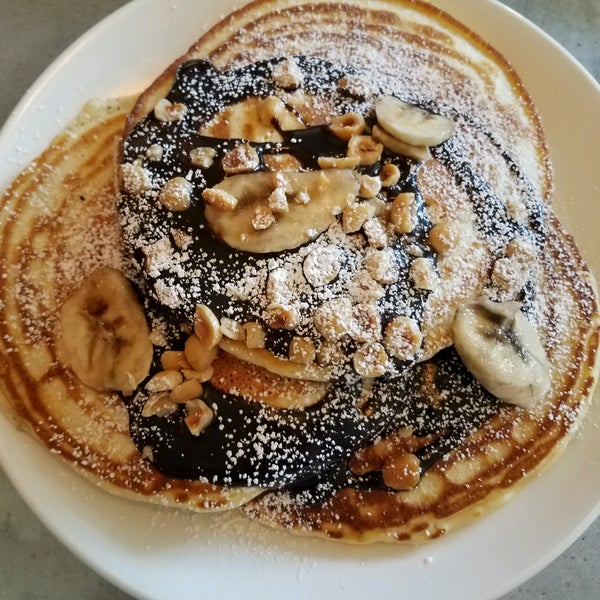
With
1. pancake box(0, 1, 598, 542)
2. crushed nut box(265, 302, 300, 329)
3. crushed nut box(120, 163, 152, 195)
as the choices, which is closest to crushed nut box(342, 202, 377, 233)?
pancake box(0, 1, 598, 542)

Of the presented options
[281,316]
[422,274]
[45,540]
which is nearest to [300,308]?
[281,316]

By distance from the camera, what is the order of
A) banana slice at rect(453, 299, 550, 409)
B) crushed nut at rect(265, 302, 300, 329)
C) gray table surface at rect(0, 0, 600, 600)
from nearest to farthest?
crushed nut at rect(265, 302, 300, 329) < banana slice at rect(453, 299, 550, 409) < gray table surface at rect(0, 0, 600, 600)

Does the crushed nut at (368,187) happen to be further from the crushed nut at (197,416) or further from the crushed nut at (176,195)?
the crushed nut at (197,416)

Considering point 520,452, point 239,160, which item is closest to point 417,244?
point 239,160

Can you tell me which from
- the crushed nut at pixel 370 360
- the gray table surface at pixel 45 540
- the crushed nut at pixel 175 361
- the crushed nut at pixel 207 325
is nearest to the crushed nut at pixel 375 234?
the crushed nut at pixel 370 360

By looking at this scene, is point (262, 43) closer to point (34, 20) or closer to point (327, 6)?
point (327, 6)

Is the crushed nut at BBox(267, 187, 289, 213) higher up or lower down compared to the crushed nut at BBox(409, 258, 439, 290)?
lower down

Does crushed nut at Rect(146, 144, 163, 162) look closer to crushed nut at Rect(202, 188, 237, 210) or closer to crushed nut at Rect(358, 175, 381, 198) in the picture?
crushed nut at Rect(202, 188, 237, 210)

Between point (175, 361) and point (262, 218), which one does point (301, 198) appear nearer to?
point (262, 218)
